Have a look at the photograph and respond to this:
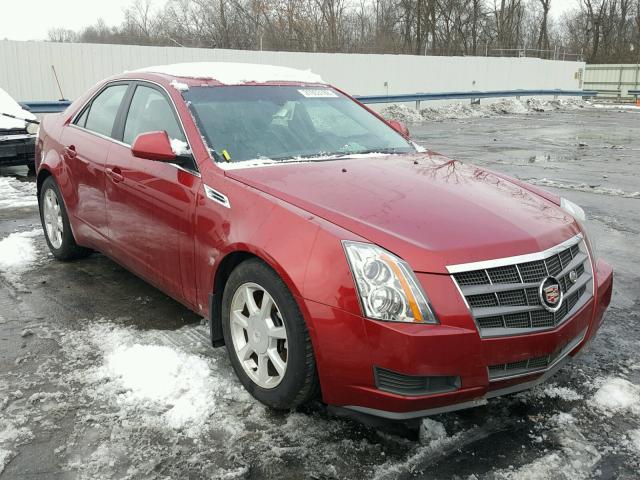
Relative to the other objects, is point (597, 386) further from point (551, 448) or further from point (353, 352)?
point (353, 352)

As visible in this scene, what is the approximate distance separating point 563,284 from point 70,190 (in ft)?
12.1

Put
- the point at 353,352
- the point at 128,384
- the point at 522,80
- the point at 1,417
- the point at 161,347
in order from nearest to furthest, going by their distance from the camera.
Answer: the point at 353,352
the point at 1,417
the point at 128,384
the point at 161,347
the point at 522,80

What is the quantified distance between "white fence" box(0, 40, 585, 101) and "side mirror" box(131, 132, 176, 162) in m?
14.9

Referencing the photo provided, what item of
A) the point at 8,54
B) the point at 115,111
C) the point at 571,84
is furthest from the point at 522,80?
the point at 115,111

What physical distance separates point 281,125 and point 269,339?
1.48 metres

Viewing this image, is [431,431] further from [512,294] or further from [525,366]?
[512,294]

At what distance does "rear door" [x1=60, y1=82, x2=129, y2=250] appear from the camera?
4297mm

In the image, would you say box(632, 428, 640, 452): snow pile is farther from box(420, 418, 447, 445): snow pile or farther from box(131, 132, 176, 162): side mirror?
box(131, 132, 176, 162): side mirror

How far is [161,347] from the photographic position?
140 inches

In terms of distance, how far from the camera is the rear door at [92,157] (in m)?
4.30

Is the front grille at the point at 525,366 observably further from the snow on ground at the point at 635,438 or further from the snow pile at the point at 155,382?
the snow pile at the point at 155,382

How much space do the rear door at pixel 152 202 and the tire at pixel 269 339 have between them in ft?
1.52

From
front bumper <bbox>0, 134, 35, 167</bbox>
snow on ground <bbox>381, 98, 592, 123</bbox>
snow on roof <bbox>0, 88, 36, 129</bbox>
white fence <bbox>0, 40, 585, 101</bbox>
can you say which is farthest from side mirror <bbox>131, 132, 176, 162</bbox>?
snow on ground <bbox>381, 98, 592, 123</bbox>

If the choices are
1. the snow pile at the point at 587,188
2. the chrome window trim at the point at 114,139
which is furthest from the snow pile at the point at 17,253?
the snow pile at the point at 587,188
